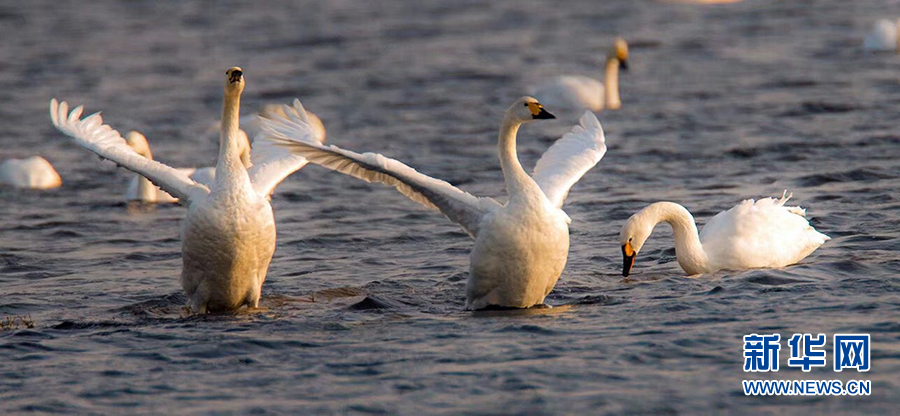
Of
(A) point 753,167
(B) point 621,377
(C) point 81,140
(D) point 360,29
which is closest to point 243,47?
(D) point 360,29

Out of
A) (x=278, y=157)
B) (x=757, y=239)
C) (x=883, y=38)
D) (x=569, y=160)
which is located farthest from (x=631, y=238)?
(x=883, y=38)

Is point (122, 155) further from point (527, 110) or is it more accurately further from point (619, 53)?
point (619, 53)

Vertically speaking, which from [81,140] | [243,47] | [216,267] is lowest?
[216,267]

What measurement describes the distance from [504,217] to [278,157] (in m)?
2.39

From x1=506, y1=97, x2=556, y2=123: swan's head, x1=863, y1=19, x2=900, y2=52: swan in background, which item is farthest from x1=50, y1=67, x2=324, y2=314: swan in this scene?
x1=863, y1=19, x2=900, y2=52: swan in background

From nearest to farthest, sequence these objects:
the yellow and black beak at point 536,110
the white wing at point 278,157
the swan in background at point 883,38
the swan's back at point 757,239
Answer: the yellow and black beak at point 536,110
the white wing at point 278,157
the swan's back at point 757,239
the swan in background at point 883,38

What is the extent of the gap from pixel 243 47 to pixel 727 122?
1075cm

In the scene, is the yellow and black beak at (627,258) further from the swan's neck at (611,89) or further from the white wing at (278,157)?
the swan's neck at (611,89)

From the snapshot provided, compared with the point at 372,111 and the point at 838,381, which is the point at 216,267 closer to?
the point at 838,381

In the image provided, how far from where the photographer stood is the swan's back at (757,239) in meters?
11.5

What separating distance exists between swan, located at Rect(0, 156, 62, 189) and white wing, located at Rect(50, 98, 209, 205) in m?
4.87

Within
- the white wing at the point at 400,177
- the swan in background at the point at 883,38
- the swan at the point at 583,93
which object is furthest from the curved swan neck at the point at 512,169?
the swan in background at the point at 883,38

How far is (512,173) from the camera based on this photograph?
1014cm

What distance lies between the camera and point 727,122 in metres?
18.7
